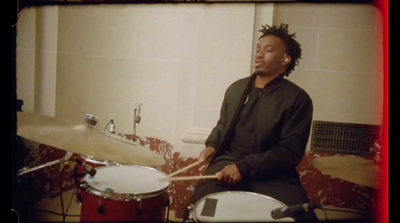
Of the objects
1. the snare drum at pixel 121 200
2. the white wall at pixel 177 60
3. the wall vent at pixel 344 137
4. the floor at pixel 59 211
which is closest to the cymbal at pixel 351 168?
the wall vent at pixel 344 137

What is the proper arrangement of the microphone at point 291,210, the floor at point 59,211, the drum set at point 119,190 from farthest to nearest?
the floor at point 59,211 < the drum set at point 119,190 < the microphone at point 291,210

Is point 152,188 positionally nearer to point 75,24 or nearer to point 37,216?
point 37,216

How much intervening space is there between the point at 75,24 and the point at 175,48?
532 mm

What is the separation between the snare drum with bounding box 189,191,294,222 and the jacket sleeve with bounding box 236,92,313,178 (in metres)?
0.13

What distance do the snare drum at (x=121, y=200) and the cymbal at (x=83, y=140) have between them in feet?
0.41

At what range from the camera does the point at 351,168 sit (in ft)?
4.71

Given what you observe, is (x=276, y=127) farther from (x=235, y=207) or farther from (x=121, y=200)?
(x=121, y=200)

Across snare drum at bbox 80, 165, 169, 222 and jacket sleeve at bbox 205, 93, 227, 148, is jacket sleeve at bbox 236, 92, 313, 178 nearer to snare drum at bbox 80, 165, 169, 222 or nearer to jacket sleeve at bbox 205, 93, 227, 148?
jacket sleeve at bbox 205, 93, 227, 148

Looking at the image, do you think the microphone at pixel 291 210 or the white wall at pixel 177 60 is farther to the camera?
the white wall at pixel 177 60

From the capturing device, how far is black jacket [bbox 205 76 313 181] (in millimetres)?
1475

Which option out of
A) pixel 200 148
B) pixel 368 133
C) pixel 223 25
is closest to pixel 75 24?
pixel 223 25

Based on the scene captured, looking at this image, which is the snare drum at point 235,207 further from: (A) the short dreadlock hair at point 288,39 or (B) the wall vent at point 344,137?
(A) the short dreadlock hair at point 288,39

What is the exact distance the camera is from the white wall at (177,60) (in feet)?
4.90

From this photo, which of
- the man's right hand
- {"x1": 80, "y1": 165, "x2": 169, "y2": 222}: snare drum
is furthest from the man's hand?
{"x1": 80, "y1": 165, "x2": 169, "y2": 222}: snare drum
